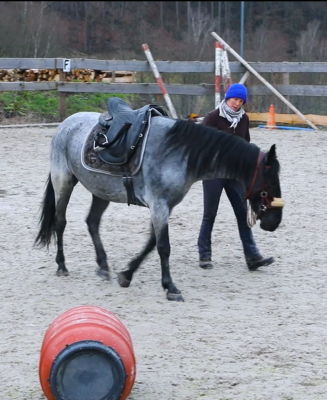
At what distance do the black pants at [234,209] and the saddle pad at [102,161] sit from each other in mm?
897

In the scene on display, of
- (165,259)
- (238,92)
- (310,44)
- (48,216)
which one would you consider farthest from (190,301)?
(310,44)

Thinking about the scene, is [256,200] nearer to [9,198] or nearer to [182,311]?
[182,311]

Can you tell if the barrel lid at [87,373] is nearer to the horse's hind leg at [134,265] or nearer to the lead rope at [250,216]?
the horse's hind leg at [134,265]

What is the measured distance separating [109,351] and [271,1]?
27791 mm

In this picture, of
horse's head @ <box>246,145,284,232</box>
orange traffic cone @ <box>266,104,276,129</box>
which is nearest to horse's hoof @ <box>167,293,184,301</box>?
horse's head @ <box>246,145,284,232</box>

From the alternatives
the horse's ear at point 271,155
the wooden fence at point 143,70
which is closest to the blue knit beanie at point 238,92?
the horse's ear at point 271,155

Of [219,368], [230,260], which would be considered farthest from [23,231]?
[219,368]

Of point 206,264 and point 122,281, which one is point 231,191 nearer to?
point 206,264

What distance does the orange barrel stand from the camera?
3.54 meters

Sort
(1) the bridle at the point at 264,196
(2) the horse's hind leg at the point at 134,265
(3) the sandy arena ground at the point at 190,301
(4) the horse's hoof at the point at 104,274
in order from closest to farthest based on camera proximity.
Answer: (3) the sandy arena ground at the point at 190,301
(1) the bridle at the point at 264,196
(2) the horse's hind leg at the point at 134,265
(4) the horse's hoof at the point at 104,274

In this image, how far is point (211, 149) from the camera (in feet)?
18.2

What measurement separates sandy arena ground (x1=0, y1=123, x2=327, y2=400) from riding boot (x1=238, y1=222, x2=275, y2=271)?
8 centimetres

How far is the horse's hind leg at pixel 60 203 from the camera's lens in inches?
243

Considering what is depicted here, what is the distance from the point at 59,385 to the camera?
3.57 m
